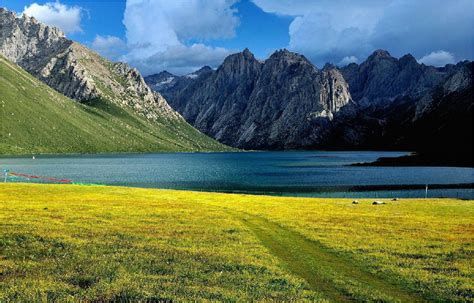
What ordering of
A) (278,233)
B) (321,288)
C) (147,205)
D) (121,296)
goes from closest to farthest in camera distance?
(121,296) < (321,288) < (278,233) < (147,205)

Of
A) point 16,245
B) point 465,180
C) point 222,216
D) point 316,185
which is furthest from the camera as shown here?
point 465,180

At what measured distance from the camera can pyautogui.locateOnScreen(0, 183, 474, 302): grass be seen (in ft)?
76.4

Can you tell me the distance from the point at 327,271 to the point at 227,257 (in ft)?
23.1

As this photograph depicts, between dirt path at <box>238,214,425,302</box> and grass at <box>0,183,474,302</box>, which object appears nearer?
grass at <box>0,183,474,302</box>

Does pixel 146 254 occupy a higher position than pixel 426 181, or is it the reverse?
pixel 426 181

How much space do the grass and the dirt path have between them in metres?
0.07

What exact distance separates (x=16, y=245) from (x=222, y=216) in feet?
80.2

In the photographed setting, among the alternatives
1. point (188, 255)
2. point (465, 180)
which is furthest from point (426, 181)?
point (188, 255)

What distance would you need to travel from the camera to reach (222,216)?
5219cm

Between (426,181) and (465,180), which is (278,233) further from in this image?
(465,180)

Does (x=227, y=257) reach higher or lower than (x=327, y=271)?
lower

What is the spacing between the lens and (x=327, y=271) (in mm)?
27969

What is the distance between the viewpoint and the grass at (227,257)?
23297 mm

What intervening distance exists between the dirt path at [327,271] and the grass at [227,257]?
0.24ft
